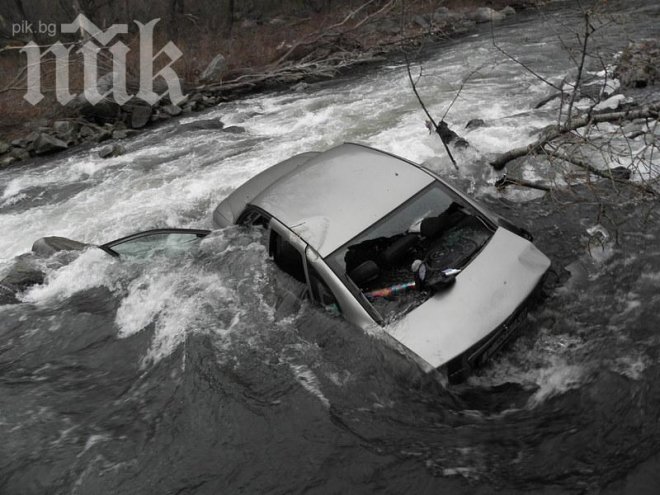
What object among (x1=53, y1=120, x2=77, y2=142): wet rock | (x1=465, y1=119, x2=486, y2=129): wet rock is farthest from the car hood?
(x1=53, y1=120, x2=77, y2=142): wet rock

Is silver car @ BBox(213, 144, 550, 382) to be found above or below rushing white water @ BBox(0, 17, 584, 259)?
above

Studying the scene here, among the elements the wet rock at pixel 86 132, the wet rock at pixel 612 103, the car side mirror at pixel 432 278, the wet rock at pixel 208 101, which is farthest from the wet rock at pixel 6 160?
the wet rock at pixel 612 103

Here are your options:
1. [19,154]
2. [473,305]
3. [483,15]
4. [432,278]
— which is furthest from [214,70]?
[473,305]

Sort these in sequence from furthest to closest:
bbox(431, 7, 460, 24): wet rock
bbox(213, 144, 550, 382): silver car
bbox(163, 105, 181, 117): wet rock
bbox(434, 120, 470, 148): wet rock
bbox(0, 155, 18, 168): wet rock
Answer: bbox(431, 7, 460, 24): wet rock → bbox(163, 105, 181, 117): wet rock → bbox(0, 155, 18, 168): wet rock → bbox(434, 120, 470, 148): wet rock → bbox(213, 144, 550, 382): silver car

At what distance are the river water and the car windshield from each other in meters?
0.45

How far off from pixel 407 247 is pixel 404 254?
0.22ft

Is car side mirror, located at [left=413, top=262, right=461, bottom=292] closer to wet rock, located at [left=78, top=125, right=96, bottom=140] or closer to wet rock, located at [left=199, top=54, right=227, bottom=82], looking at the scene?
wet rock, located at [left=78, top=125, right=96, bottom=140]

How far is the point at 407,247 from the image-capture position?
4699 millimetres

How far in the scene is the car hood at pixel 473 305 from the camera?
3.99m

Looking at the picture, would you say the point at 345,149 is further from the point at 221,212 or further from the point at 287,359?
the point at 287,359

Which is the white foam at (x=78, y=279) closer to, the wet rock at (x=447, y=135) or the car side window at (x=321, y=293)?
the car side window at (x=321, y=293)

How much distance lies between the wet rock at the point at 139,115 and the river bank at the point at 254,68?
0.03 meters

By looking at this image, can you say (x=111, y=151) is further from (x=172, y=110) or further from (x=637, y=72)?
(x=637, y=72)

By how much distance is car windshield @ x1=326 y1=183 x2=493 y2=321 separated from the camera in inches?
175
